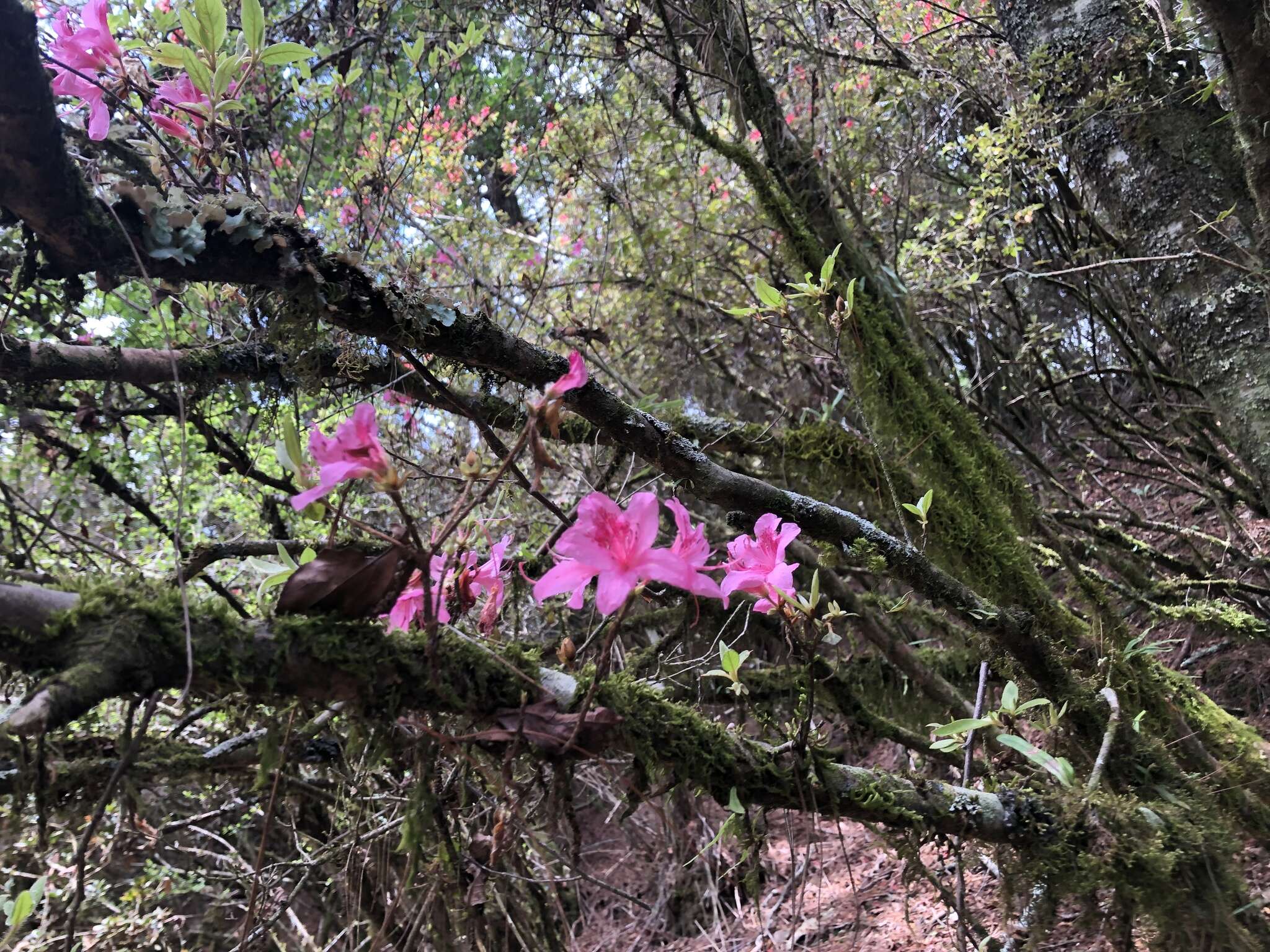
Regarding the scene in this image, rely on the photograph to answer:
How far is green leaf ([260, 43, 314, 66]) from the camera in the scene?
125cm

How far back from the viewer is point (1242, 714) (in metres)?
2.92

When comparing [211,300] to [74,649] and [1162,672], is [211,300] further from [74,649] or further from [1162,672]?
[1162,672]

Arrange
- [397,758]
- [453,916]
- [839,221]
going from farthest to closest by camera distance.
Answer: [839,221] → [453,916] → [397,758]

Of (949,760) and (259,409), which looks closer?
(949,760)

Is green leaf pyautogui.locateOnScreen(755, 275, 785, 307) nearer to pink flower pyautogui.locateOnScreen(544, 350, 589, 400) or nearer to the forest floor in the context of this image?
pink flower pyautogui.locateOnScreen(544, 350, 589, 400)

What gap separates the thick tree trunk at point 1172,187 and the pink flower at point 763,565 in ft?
4.77

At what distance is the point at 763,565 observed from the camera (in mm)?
1214

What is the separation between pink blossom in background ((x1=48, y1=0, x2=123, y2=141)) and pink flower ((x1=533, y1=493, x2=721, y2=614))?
112cm

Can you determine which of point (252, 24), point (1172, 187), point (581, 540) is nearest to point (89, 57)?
point (252, 24)

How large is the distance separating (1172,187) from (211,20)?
2.47 meters

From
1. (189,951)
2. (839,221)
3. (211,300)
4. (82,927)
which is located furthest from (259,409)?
(82,927)

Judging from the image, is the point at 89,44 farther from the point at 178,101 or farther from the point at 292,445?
the point at 292,445

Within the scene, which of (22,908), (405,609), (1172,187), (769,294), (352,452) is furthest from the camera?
(1172,187)

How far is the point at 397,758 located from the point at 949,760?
155cm
